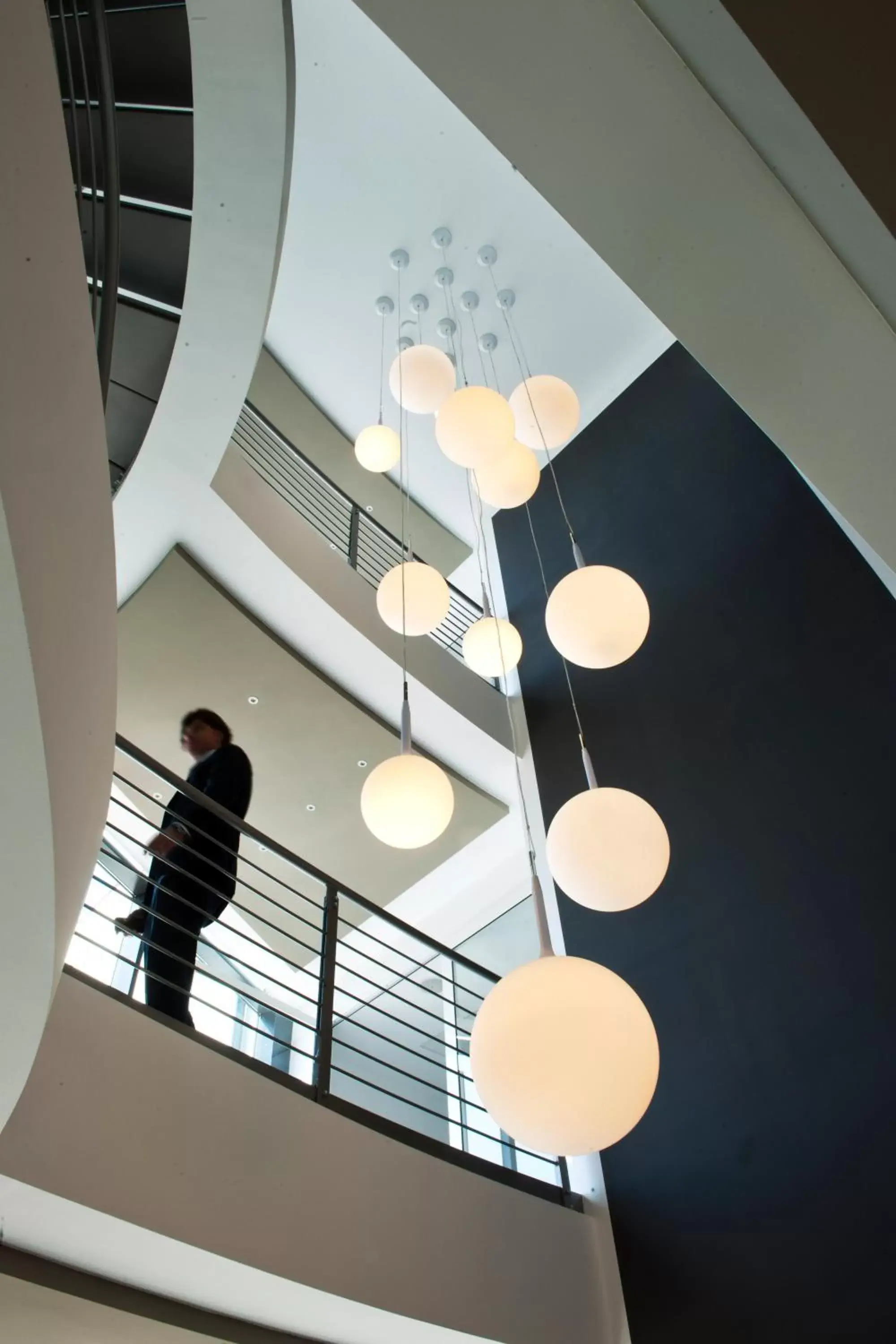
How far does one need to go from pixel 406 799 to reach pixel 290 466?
13.1ft

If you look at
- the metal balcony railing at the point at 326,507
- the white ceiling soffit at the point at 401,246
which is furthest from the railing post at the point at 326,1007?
the white ceiling soffit at the point at 401,246

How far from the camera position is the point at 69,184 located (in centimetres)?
113

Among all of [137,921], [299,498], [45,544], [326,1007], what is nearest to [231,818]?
[137,921]

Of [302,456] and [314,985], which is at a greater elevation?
[302,456]

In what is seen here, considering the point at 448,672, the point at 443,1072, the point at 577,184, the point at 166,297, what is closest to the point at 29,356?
the point at 577,184

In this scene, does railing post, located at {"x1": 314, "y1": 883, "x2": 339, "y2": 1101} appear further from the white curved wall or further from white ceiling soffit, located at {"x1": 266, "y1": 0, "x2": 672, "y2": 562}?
white ceiling soffit, located at {"x1": 266, "y1": 0, "x2": 672, "y2": 562}

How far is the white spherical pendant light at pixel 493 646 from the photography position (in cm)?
306

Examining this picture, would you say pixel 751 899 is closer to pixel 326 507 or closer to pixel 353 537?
pixel 353 537

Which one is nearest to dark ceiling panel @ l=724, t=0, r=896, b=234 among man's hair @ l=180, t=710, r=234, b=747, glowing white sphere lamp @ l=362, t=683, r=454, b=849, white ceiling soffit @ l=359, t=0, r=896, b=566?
white ceiling soffit @ l=359, t=0, r=896, b=566

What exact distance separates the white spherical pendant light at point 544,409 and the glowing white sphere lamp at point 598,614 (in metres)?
0.95

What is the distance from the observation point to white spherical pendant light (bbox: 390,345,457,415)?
10.9 ft

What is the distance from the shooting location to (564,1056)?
1460 mm

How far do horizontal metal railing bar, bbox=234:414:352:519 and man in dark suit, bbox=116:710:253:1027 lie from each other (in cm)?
268

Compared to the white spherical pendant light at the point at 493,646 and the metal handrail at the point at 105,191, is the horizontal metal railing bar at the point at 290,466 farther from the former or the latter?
the metal handrail at the point at 105,191
